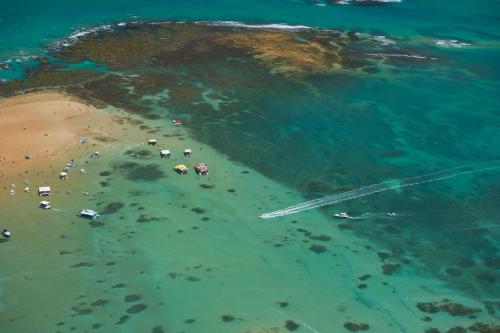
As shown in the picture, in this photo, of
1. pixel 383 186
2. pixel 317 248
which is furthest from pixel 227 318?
pixel 383 186

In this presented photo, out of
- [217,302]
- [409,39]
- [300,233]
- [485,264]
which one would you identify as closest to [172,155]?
A: [300,233]

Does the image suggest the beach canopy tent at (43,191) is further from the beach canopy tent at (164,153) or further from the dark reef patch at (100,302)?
the dark reef patch at (100,302)

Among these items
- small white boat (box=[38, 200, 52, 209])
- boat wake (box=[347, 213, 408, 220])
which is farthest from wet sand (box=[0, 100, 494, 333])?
boat wake (box=[347, 213, 408, 220])

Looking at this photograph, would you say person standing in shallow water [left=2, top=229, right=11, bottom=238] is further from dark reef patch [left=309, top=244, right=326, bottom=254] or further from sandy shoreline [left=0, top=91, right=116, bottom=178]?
dark reef patch [left=309, top=244, right=326, bottom=254]

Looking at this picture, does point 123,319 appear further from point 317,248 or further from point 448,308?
point 448,308

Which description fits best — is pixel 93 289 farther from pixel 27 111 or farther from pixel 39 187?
pixel 27 111
